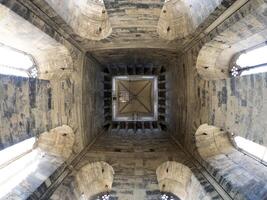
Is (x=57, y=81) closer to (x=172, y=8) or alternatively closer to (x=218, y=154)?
(x=172, y=8)

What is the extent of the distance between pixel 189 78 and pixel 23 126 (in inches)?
242

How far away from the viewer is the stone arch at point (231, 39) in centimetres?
864

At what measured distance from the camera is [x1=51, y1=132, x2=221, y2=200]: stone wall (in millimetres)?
11078

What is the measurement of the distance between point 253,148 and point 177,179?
9.07 ft

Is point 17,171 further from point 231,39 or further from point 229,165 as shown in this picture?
point 231,39

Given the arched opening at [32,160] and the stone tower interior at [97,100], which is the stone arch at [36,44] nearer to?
the stone tower interior at [97,100]

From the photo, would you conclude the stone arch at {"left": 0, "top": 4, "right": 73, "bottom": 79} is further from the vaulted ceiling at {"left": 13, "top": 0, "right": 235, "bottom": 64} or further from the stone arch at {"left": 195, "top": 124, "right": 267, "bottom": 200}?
the stone arch at {"left": 195, "top": 124, "right": 267, "bottom": 200}

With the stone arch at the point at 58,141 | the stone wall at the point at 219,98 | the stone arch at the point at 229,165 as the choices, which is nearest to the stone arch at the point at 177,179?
the stone arch at the point at 229,165

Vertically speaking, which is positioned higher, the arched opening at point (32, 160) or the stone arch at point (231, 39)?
the stone arch at point (231, 39)

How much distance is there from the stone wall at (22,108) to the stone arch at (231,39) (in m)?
5.06

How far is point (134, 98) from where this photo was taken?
1939 centimetres

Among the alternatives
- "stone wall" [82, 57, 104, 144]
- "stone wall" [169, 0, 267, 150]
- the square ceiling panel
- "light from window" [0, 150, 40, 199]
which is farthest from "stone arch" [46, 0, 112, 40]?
the square ceiling panel

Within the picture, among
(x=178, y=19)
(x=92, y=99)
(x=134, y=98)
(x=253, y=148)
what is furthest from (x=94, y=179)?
(x=134, y=98)

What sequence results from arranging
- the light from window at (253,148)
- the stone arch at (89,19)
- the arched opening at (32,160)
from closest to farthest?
the arched opening at (32,160) → the light from window at (253,148) → the stone arch at (89,19)
